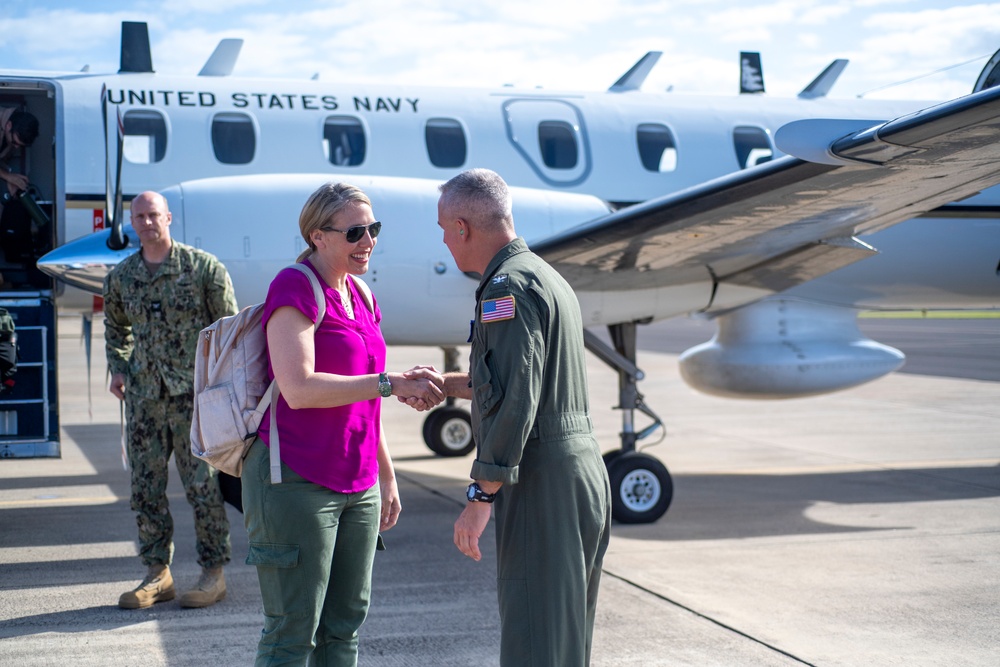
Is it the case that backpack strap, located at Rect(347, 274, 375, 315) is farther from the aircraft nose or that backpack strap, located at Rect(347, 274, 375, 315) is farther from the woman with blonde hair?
the aircraft nose

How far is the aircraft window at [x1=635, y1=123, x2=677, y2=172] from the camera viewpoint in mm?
8922

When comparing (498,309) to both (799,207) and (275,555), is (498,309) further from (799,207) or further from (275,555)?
(799,207)

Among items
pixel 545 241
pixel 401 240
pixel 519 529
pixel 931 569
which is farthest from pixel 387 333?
pixel 519 529

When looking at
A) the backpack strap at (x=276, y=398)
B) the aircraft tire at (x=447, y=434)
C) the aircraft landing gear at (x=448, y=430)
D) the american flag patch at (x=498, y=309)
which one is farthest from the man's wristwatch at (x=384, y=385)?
the aircraft tire at (x=447, y=434)

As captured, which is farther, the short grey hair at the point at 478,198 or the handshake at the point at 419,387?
the handshake at the point at 419,387

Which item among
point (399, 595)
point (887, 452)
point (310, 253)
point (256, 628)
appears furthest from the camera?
point (887, 452)

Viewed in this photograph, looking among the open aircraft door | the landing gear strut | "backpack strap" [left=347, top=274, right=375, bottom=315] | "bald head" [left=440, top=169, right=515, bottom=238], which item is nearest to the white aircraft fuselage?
the open aircraft door

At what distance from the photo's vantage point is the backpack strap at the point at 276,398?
3053mm

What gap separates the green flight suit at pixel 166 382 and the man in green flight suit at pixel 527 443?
2379 millimetres

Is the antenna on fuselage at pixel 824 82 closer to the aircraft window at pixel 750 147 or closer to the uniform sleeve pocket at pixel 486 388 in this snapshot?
the aircraft window at pixel 750 147

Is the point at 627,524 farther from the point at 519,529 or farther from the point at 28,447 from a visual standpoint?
the point at 519,529

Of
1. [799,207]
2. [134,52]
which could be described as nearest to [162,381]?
[799,207]

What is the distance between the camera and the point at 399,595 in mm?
5363

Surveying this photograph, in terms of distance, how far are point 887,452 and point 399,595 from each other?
693 centimetres
